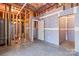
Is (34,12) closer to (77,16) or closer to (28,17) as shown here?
(28,17)

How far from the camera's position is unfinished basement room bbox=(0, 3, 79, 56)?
6.25m

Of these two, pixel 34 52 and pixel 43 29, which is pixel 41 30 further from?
pixel 34 52

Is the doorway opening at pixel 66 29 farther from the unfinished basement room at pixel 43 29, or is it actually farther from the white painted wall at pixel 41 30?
the white painted wall at pixel 41 30

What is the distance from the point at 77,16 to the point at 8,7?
4.45 m

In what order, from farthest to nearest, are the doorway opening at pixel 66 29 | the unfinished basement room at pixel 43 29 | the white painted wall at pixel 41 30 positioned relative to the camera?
the white painted wall at pixel 41 30 < the doorway opening at pixel 66 29 < the unfinished basement room at pixel 43 29

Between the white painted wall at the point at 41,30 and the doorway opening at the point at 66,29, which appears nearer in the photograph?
the doorway opening at the point at 66,29

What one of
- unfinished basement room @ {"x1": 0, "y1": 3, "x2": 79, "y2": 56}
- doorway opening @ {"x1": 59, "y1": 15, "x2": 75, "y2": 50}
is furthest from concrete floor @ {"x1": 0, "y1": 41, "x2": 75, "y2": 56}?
doorway opening @ {"x1": 59, "y1": 15, "x2": 75, "y2": 50}

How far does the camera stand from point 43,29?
424 inches

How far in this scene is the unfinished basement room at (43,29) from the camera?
20.5ft

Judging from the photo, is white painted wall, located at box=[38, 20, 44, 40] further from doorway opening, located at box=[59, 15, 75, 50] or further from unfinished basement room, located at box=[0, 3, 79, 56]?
doorway opening, located at box=[59, 15, 75, 50]

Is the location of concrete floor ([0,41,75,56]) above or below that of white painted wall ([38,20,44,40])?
below

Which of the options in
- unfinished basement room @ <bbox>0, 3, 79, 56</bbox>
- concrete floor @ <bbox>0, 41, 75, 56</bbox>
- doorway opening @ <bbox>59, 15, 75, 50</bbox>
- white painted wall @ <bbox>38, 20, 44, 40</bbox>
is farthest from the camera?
white painted wall @ <bbox>38, 20, 44, 40</bbox>

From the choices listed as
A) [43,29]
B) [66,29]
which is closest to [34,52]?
[66,29]

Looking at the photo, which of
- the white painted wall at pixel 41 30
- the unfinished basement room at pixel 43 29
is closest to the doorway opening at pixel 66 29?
the unfinished basement room at pixel 43 29
